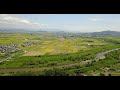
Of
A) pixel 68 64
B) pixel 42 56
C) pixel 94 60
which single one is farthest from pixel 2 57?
pixel 94 60
